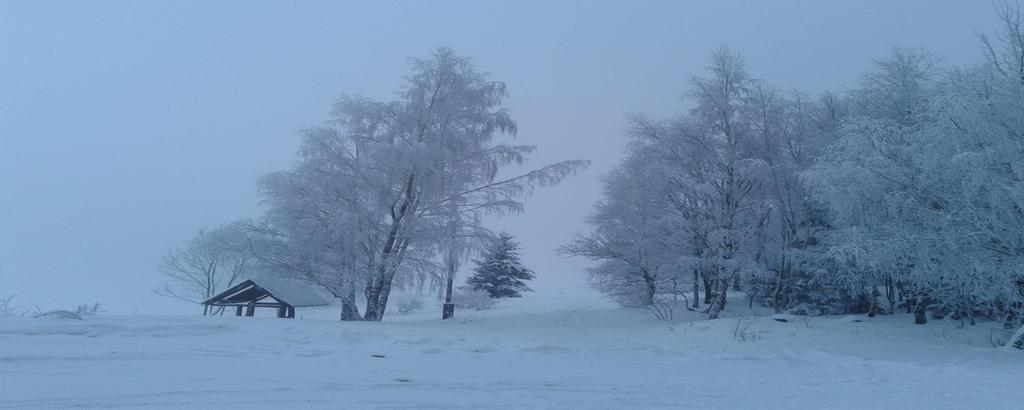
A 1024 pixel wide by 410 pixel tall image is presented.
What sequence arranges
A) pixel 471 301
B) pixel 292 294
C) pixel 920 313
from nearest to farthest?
pixel 920 313 < pixel 292 294 < pixel 471 301

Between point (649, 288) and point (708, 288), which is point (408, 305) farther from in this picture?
point (708, 288)

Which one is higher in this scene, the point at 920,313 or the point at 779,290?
the point at 779,290

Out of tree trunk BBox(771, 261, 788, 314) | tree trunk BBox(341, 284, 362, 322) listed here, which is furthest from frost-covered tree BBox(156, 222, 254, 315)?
tree trunk BBox(771, 261, 788, 314)

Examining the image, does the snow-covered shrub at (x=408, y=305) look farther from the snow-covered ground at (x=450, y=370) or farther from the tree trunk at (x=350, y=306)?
the snow-covered ground at (x=450, y=370)

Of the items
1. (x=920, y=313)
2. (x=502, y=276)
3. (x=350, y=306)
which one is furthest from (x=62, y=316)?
Answer: (x=502, y=276)

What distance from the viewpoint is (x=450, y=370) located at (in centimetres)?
689

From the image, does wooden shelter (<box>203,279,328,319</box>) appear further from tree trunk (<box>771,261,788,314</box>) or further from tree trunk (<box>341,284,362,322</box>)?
tree trunk (<box>771,261,788,314</box>)

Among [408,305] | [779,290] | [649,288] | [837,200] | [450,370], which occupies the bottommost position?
[408,305]

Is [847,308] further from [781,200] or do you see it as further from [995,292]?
[995,292]

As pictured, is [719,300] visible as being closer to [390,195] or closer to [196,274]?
[390,195]

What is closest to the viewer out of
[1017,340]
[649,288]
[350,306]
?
[1017,340]

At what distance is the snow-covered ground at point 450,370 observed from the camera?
5160 mm

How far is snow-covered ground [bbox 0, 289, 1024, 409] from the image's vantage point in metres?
5.16

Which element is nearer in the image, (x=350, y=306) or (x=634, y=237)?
(x=350, y=306)
